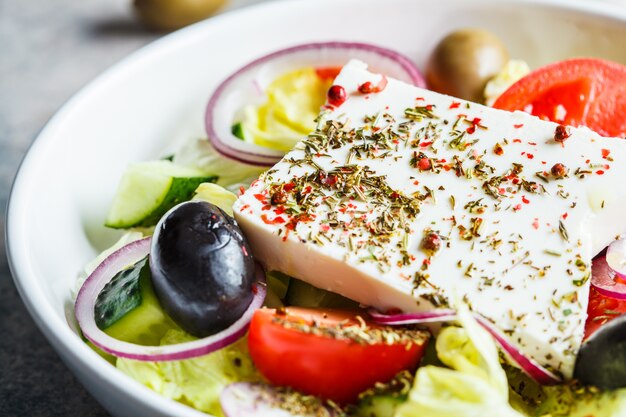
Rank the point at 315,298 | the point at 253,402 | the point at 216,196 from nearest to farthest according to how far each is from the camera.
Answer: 1. the point at 253,402
2. the point at 315,298
3. the point at 216,196

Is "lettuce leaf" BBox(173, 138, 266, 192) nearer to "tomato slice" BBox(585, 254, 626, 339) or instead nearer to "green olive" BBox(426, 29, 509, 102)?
"green olive" BBox(426, 29, 509, 102)

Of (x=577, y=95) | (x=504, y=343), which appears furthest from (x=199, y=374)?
(x=577, y=95)

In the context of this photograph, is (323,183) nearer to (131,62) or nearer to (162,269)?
(162,269)

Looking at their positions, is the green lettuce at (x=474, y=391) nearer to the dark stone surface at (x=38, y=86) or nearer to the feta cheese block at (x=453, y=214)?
the feta cheese block at (x=453, y=214)

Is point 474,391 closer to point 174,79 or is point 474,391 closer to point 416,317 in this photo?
point 416,317

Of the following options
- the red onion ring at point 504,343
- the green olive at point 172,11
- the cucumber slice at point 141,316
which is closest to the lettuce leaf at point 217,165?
the cucumber slice at point 141,316

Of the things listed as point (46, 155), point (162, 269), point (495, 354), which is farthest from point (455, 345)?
point (46, 155)

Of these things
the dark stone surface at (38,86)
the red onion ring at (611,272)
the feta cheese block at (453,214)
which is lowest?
the dark stone surface at (38,86)
